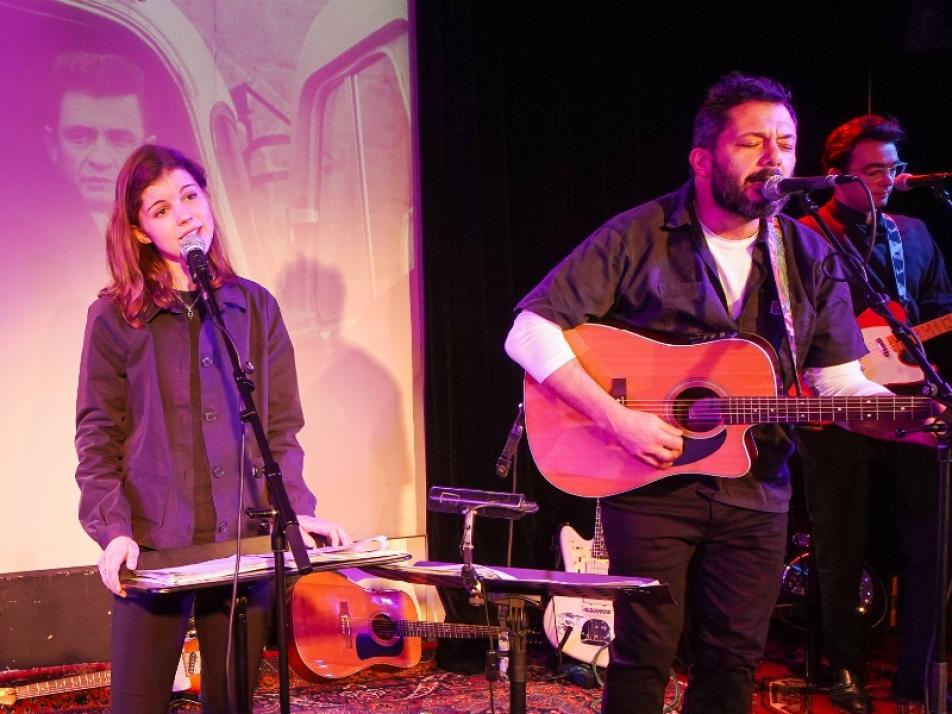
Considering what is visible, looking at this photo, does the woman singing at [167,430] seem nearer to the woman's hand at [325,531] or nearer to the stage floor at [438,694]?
the woman's hand at [325,531]

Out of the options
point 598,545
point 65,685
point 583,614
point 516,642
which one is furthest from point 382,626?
point 516,642

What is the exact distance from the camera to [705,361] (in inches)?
126

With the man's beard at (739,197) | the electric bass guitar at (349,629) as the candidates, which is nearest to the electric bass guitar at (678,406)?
the man's beard at (739,197)

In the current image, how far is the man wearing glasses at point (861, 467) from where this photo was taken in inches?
184

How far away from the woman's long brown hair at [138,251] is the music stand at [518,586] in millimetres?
1017

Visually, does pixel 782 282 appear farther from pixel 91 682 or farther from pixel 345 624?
pixel 91 682

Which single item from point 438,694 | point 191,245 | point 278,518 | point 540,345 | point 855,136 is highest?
point 855,136

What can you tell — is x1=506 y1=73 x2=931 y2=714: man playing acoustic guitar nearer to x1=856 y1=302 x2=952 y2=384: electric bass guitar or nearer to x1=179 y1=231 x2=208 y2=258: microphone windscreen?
x1=179 y1=231 x2=208 y2=258: microphone windscreen

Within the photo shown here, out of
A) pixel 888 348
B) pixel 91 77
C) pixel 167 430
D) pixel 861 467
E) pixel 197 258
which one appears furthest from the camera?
pixel 91 77

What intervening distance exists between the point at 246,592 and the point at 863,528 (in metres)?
3.38

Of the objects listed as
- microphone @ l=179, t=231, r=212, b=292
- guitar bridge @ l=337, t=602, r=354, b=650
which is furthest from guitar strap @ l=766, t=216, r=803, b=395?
guitar bridge @ l=337, t=602, r=354, b=650

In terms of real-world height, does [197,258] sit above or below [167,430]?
above

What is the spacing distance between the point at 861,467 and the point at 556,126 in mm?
2739

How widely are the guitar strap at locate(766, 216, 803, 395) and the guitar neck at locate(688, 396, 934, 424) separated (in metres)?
0.10
